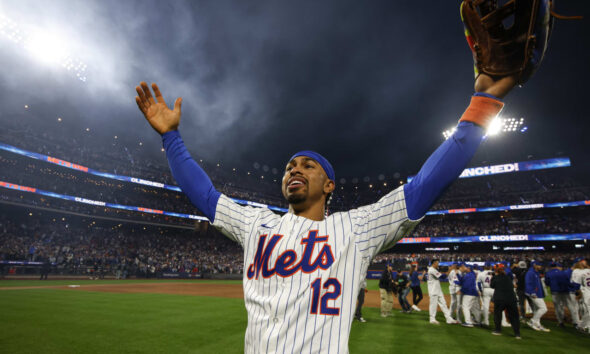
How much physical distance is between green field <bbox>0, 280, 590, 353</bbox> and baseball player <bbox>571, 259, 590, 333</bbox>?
0.68 metres

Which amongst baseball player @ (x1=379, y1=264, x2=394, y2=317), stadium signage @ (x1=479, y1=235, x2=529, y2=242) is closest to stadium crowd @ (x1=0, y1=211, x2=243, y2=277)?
baseball player @ (x1=379, y1=264, x2=394, y2=317)

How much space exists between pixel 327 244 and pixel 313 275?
17cm

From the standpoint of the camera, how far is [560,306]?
383 inches

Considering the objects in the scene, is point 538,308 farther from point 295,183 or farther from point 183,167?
point 183,167

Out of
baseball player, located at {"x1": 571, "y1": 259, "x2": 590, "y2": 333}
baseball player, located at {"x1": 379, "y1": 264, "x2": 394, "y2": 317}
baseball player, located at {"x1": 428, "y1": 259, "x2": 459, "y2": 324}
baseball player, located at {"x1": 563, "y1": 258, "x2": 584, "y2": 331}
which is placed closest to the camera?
baseball player, located at {"x1": 571, "y1": 259, "x2": 590, "y2": 333}

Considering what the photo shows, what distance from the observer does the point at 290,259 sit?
1479 millimetres

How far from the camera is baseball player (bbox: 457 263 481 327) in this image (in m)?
9.31

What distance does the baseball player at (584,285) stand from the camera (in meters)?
8.68

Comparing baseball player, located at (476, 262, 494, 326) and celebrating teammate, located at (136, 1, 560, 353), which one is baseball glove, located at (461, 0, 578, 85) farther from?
baseball player, located at (476, 262, 494, 326)

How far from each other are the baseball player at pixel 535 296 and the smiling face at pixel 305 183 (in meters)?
10.9

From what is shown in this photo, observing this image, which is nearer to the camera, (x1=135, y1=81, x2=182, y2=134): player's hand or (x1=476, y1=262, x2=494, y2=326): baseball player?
(x1=135, y1=81, x2=182, y2=134): player's hand

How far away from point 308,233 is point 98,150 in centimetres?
4645

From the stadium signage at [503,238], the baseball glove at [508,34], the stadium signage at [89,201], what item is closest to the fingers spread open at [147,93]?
the baseball glove at [508,34]

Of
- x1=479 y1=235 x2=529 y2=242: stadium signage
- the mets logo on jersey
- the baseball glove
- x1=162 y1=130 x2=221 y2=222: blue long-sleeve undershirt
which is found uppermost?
x1=479 y1=235 x2=529 y2=242: stadium signage
